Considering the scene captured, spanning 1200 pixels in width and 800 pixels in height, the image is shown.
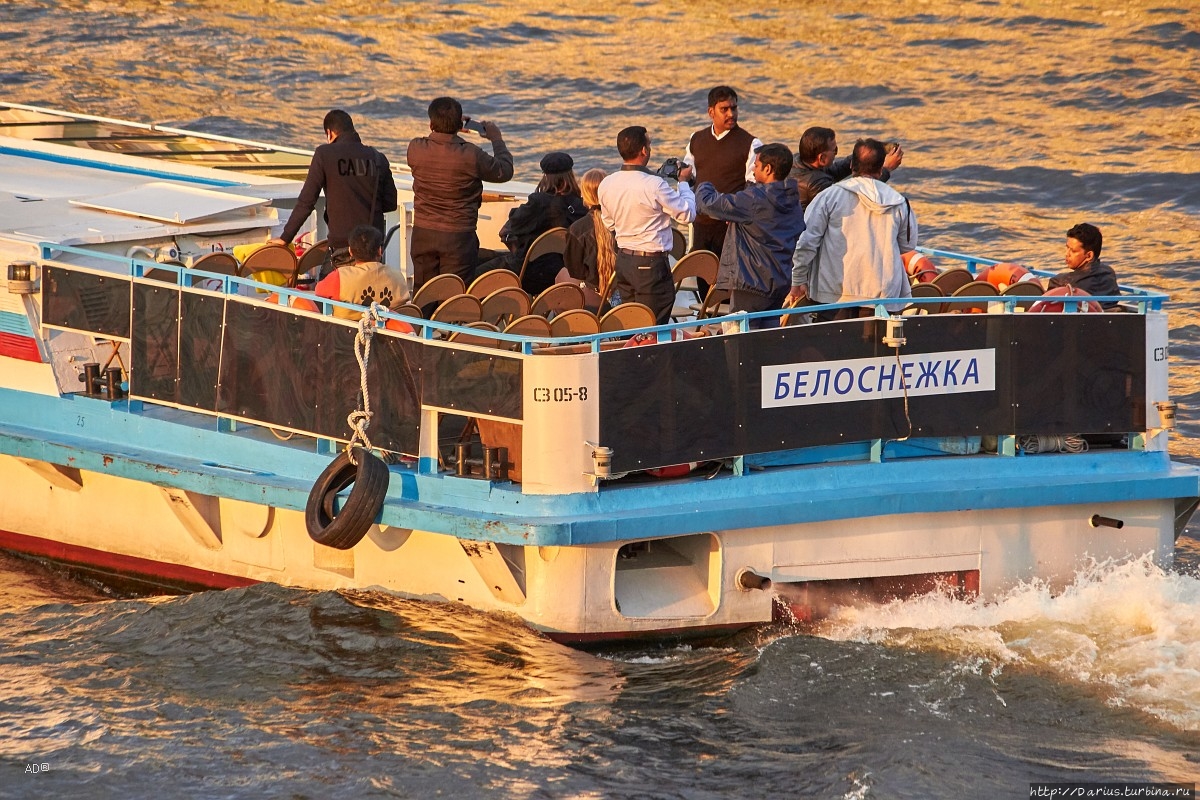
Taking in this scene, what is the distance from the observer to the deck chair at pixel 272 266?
9539 mm

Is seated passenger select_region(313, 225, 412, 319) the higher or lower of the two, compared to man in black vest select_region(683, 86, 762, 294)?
lower

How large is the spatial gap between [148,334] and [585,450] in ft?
8.51

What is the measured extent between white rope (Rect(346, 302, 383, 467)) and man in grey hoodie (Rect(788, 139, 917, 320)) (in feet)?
7.30

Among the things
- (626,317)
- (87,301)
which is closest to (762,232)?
(626,317)

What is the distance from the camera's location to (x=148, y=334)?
888 cm

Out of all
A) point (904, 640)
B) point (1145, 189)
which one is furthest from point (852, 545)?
point (1145, 189)

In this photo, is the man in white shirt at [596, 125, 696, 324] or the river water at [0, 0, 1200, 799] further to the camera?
the man in white shirt at [596, 125, 696, 324]

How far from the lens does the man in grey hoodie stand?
8617 mm

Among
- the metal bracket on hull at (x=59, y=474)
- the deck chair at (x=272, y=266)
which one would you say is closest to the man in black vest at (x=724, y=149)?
the deck chair at (x=272, y=266)

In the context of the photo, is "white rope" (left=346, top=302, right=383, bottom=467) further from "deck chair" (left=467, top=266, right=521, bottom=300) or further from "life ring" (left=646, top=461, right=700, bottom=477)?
"life ring" (left=646, top=461, right=700, bottom=477)

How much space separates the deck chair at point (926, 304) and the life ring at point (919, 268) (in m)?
0.96

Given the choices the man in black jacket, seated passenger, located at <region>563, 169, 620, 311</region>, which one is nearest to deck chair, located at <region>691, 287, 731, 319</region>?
seated passenger, located at <region>563, 169, 620, 311</region>

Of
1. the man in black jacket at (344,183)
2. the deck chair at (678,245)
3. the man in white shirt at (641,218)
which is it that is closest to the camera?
the man in white shirt at (641,218)

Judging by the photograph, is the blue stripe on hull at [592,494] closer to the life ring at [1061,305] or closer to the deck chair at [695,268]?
the life ring at [1061,305]
